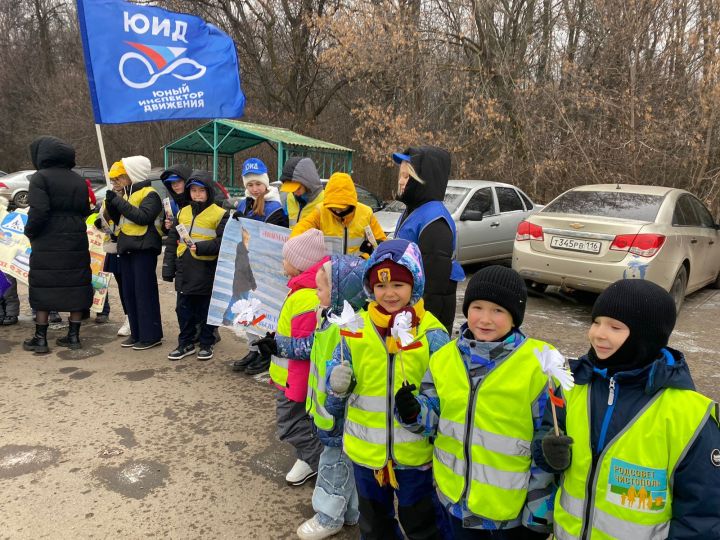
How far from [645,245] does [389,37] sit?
30.5 feet

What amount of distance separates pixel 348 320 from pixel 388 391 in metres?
0.34

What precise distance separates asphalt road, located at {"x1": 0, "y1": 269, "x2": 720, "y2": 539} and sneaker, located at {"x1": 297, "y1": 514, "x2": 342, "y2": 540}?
8cm

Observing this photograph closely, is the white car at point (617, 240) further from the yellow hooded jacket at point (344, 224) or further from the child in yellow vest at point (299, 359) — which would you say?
the child in yellow vest at point (299, 359)

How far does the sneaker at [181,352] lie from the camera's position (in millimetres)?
4849

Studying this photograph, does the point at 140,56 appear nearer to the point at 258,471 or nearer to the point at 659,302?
the point at 258,471

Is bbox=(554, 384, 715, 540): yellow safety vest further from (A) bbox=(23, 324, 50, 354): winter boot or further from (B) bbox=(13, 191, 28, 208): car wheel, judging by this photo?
(B) bbox=(13, 191, 28, 208): car wheel

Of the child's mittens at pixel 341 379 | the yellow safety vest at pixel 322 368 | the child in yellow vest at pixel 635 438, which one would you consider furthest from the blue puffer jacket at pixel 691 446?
the yellow safety vest at pixel 322 368

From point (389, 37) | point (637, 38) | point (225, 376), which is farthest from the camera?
point (389, 37)

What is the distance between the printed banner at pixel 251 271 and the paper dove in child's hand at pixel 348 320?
1852 millimetres

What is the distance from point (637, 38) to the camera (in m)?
9.74

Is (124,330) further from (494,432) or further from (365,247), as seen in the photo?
(494,432)

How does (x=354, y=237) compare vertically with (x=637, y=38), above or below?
below

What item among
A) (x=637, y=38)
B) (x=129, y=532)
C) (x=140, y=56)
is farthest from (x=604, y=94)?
(x=129, y=532)

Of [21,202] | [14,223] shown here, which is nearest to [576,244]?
[14,223]
